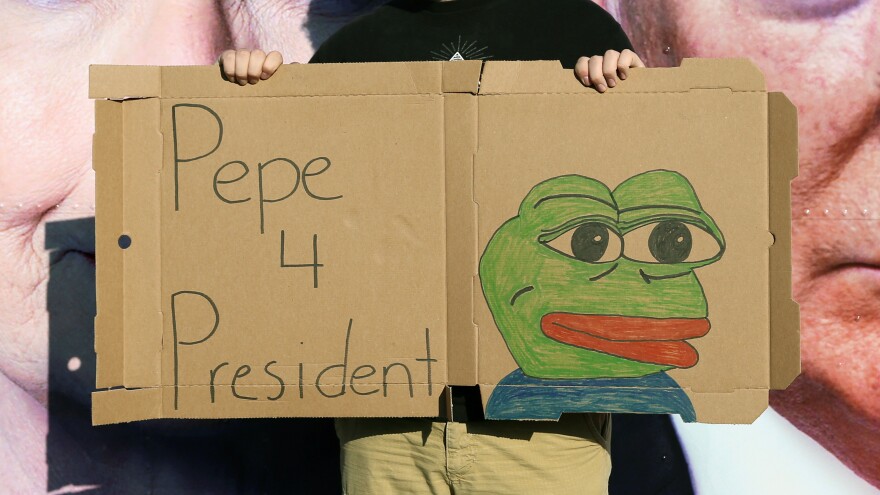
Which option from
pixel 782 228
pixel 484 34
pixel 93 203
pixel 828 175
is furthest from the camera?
pixel 93 203

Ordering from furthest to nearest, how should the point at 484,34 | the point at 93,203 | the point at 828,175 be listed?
the point at 93,203
the point at 828,175
the point at 484,34

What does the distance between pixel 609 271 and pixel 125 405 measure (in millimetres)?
779

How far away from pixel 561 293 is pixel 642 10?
92 centimetres

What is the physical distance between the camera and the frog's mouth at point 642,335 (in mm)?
1397

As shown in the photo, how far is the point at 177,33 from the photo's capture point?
2117mm

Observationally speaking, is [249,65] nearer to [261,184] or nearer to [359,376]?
[261,184]

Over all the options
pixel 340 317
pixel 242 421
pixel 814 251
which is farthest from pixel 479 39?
pixel 242 421

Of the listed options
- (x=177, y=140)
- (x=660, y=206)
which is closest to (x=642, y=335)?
(x=660, y=206)

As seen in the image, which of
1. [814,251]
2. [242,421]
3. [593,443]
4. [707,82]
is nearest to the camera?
[707,82]

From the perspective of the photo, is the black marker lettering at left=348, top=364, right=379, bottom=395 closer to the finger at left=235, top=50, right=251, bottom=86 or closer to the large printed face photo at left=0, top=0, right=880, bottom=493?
the finger at left=235, top=50, right=251, bottom=86

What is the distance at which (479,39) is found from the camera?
62.8 inches

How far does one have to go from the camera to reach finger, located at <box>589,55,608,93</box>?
4.57ft

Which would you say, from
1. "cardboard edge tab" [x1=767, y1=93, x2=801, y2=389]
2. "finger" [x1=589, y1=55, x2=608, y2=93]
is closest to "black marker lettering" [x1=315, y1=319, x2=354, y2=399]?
"finger" [x1=589, y1=55, x2=608, y2=93]

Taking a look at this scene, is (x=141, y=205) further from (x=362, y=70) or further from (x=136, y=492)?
(x=136, y=492)
